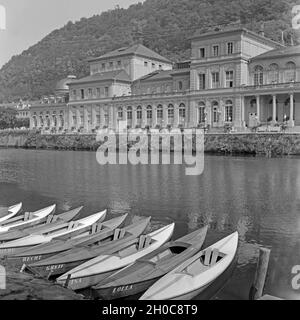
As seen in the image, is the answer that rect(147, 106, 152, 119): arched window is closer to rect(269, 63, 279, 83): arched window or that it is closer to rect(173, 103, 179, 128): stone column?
rect(173, 103, 179, 128): stone column

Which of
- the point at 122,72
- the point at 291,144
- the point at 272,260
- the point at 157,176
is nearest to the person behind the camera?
the point at 272,260

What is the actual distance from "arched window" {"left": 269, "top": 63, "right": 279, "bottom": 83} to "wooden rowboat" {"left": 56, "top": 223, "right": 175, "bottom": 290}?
64.8 m

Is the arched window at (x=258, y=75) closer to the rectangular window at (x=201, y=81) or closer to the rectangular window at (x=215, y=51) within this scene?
the rectangular window at (x=215, y=51)

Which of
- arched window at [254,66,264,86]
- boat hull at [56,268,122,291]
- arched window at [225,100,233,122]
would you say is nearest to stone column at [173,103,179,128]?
arched window at [225,100,233,122]

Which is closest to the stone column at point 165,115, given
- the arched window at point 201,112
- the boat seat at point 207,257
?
the arched window at point 201,112

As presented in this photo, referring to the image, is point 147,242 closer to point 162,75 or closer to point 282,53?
point 282,53

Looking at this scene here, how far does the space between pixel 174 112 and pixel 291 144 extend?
29132mm

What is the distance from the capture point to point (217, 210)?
3002cm

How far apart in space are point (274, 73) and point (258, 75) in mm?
3141

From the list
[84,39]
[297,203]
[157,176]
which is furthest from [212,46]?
[84,39]

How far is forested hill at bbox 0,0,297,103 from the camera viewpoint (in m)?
131

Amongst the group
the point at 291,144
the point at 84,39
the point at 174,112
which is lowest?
the point at 291,144
